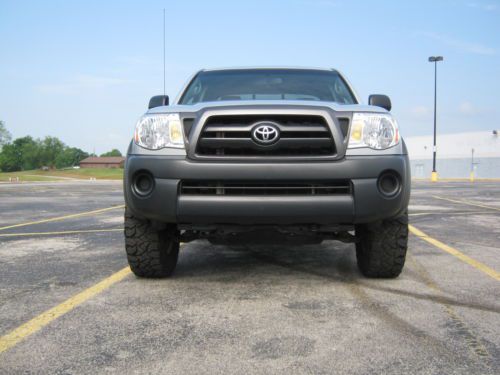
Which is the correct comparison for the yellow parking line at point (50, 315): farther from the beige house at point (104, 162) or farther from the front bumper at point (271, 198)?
the beige house at point (104, 162)

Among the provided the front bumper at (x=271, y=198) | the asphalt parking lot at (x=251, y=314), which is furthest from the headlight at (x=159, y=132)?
the asphalt parking lot at (x=251, y=314)

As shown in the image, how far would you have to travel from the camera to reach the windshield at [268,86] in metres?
4.68

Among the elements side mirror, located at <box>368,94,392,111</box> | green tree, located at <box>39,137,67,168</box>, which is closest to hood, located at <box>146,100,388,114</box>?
side mirror, located at <box>368,94,392,111</box>

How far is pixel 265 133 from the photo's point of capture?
337cm

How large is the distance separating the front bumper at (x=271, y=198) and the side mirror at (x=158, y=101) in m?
1.30

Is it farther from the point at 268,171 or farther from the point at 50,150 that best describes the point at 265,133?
the point at 50,150

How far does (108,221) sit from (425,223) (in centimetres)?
519

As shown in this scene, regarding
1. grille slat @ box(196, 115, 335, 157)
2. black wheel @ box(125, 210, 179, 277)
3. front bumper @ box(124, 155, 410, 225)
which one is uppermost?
grille slat @ box(196, 115, 335, 157)

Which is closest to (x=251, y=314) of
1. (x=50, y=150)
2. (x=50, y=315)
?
(x=50, y=315)

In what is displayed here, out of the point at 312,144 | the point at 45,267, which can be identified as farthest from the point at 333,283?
the point at 45,267

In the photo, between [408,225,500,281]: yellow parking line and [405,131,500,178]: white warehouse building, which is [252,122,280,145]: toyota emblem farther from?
[405,131,500,178]: white warehouse building

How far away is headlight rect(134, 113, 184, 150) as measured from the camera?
353 centimetres

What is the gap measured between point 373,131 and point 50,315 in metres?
2.46

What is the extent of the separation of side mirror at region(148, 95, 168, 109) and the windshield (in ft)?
0.50
